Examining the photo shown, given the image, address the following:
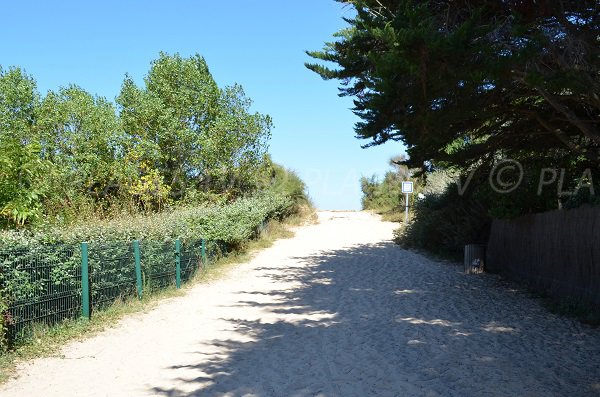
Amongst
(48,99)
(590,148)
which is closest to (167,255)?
(590,148)

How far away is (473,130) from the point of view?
35.8 ft

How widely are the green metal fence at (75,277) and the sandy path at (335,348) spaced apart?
710 mm

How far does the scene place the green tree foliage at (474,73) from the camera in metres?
6.34

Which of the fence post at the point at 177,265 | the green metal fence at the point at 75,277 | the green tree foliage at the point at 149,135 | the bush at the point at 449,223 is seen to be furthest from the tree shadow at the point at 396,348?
the green tree foliage at the point at 149,135

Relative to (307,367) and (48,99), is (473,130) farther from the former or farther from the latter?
(48,99)

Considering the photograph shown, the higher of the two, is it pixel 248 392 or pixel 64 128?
pixel 64 128

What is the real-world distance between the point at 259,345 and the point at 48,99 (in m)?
22.3

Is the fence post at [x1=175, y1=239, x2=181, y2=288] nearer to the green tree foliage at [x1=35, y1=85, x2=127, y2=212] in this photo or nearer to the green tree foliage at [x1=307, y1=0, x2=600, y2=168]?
the green tree foliage at [x1=307, y1=0, x2=600, y2=168]

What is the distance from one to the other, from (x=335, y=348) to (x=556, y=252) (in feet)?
18.4

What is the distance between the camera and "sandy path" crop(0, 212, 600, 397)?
5.53 m

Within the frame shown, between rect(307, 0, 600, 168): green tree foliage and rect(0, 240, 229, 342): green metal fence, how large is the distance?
205 inches

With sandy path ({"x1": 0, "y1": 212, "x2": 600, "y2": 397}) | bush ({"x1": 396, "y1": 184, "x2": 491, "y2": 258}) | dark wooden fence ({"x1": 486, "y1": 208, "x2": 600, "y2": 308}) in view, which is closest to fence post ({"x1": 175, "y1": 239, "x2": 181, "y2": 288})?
sandy path ({"x1": 0, "y1": 212, "x2": 600, "y2": 397})

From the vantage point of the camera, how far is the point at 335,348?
7.09 m

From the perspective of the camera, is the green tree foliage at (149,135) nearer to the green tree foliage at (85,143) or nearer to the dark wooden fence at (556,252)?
the green tree foliage at (85,143)
